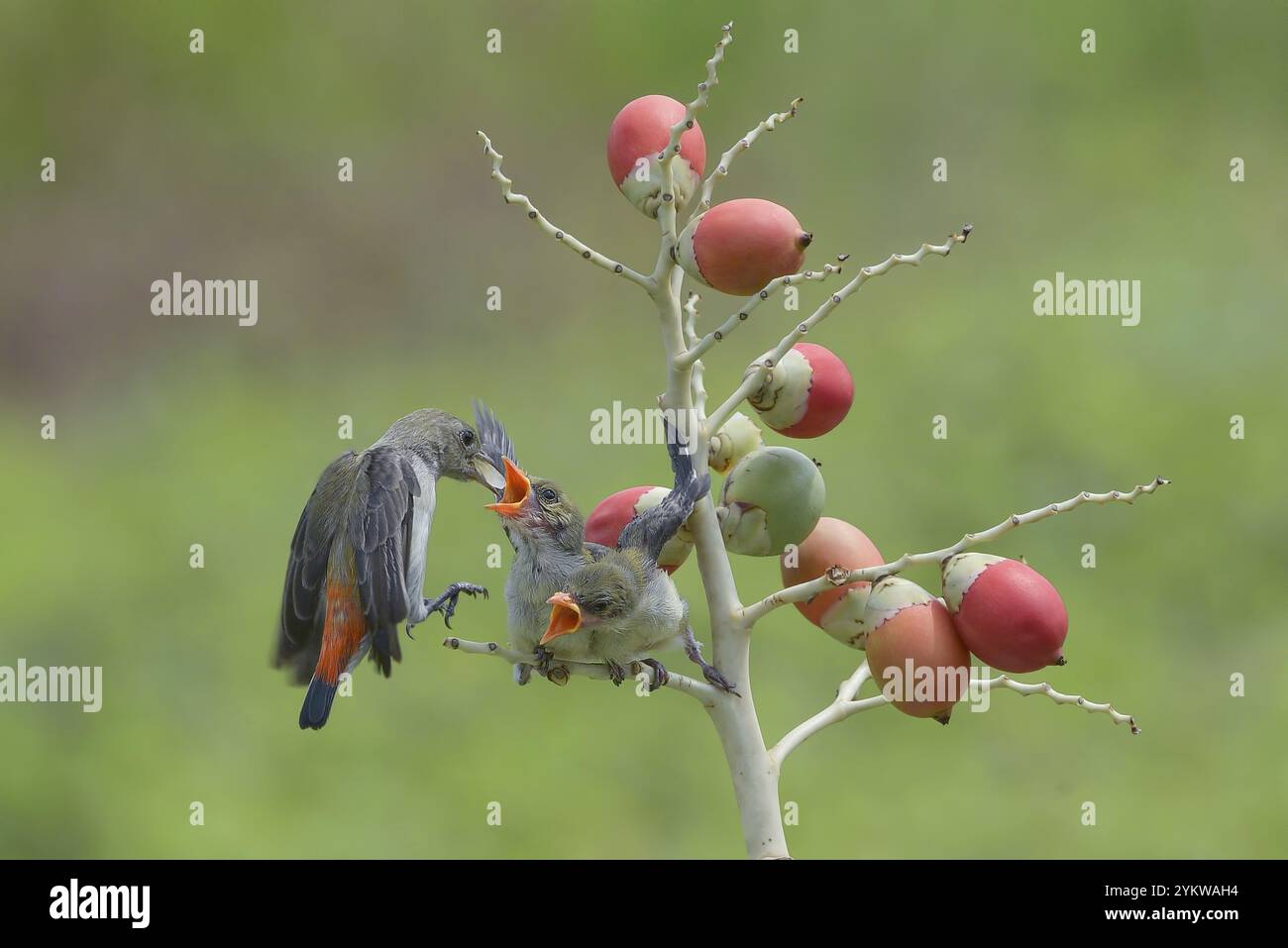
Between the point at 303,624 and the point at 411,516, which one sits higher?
the point at 411,516

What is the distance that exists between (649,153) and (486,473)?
671 millimetres

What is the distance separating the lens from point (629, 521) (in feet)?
4.82

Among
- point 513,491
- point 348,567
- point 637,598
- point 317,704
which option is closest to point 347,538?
point 348,567

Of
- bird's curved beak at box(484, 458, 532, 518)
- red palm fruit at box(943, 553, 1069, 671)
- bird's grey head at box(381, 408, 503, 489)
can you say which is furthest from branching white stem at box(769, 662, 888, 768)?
bird's grey head at box(381, 408, 503, 489)

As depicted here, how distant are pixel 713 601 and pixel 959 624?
247 millimetres

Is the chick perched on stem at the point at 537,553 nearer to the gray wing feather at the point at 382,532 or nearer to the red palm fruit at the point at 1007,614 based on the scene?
the gray wing feather at the point at 382,532

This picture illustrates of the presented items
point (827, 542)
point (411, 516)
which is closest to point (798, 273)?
point (827, 542)

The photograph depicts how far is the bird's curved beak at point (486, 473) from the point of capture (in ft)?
5.67

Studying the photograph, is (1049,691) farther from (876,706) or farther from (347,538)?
(347,538)

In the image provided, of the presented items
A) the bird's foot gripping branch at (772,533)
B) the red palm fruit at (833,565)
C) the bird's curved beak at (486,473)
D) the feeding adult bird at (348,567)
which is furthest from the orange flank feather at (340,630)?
the red palm fruit at (833,565)

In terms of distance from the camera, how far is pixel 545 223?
1.32 m

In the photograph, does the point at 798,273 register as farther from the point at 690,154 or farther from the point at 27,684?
the point at 27,684

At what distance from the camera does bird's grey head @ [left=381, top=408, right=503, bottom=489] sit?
184 centimetres

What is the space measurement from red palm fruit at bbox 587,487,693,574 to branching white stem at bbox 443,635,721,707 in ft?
0.45
